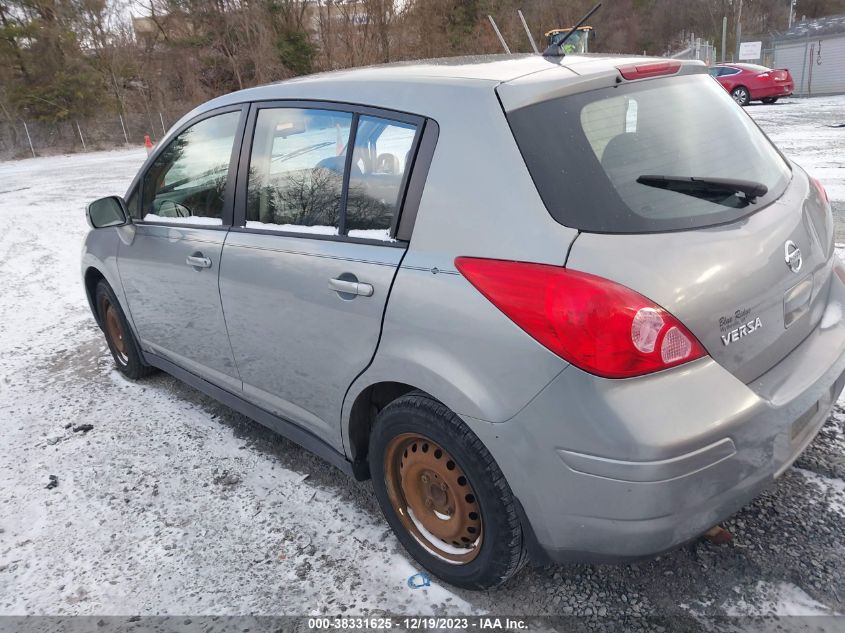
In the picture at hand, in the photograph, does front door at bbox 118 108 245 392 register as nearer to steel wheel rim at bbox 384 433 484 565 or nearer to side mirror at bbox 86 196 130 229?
side mirror at bbox 86 196 130 229

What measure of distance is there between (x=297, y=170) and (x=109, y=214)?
1686 mm

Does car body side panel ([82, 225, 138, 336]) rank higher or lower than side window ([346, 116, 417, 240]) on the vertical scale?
lower

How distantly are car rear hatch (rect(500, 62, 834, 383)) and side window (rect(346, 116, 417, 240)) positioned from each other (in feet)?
1.39

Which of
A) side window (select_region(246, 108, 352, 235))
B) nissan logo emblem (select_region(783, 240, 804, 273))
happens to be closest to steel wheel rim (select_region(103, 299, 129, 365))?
side window (select_region(246, 108, 352, 235))

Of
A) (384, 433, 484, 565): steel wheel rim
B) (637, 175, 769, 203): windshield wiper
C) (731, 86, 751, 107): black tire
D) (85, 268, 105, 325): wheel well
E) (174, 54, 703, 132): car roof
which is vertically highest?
(174, 54, 703, 132): car roof

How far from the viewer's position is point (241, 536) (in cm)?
271

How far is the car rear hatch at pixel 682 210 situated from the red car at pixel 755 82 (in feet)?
72.1

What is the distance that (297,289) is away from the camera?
8.30 ft

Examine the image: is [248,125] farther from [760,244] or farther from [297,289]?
[760,244]

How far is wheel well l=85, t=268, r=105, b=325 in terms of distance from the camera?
4.33 meters

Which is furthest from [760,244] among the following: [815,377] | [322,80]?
[322,80]

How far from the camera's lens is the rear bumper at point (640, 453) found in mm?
1690

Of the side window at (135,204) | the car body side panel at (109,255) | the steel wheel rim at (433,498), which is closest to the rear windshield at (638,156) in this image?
the steel wheel rim at (433,498)

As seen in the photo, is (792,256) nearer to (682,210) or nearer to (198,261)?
(682,210)
